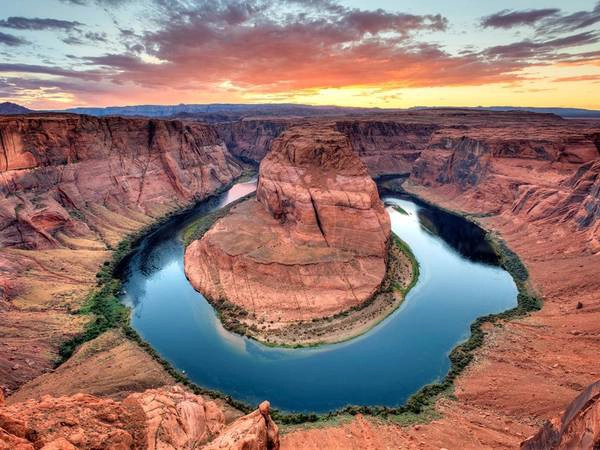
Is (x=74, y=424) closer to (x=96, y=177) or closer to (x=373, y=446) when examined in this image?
(x=373, y=446)

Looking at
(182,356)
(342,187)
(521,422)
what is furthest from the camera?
(342,187)

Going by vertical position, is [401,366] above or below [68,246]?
below

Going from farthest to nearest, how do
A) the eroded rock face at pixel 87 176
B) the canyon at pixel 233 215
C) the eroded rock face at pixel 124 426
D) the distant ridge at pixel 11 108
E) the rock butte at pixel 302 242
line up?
the distant ridge at pixel 11 108, the eroded rock face at pixel 87 176, the rock butte at pixel 302 242, the canyon at pixel 233 215, the eroded rock face at pixel 124 426

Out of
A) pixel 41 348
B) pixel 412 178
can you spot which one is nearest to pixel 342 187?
pixel 41 348

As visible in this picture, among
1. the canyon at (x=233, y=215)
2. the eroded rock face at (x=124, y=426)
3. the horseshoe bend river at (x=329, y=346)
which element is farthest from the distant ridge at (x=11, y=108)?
the eroded rock face at (x=124, y=426)

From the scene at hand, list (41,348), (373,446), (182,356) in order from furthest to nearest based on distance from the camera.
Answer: (182,356) < (41,348) < (373,446)

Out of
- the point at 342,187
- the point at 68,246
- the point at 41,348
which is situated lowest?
the point at 41,348

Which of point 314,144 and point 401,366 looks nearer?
point 401,366

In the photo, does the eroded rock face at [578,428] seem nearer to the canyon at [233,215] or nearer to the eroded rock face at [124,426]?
the canyon at [233,215]
